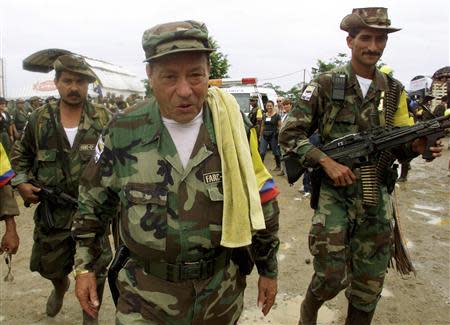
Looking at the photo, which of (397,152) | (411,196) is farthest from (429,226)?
(397,152)

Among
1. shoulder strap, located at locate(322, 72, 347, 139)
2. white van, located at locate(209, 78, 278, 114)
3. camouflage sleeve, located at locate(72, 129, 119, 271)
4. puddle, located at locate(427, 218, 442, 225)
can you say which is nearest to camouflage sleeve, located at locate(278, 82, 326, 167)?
shoulder strap, located at locate(322, 72, 347, 139)

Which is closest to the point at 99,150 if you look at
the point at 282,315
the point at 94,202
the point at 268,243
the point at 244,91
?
the point at 94,202

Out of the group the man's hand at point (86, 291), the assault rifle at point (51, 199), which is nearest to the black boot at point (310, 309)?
the man's hand at point (86, 291)

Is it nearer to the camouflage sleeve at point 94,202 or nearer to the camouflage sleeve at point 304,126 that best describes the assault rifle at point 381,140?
the camouflage sleeve at point 304,126

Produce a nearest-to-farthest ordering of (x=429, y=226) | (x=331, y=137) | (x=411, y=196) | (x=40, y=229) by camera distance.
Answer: (x=331, y=137) < (x=40, y=229) < (x=429, y=226) < (x=411, y=196)

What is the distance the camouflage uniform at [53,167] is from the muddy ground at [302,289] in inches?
25.7

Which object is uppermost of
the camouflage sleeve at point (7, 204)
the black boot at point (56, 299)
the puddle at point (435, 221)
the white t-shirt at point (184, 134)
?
the white t-shirt at point (184, 134)

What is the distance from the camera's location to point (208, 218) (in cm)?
194

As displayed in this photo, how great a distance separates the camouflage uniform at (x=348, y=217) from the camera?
305 centimetres

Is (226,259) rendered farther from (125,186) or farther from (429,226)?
(429,226)

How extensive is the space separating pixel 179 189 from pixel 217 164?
0.70 feet

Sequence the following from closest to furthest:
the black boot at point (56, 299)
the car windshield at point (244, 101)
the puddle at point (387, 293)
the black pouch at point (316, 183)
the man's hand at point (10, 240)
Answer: the man's hand at point (10, 240), the black pouch at point (316, 183), the black boot at point (56, 299), the puddle at point (387, 293), the car windshield at point (244, 101)

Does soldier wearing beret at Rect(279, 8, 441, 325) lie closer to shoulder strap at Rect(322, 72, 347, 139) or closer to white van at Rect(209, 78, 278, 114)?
shoulder strap at Rect(322, 72, 347, 139)

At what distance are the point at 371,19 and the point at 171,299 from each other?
230 centimetres
